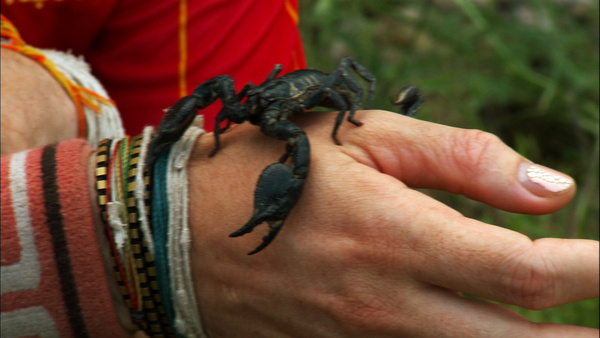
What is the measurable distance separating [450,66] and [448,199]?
678mm

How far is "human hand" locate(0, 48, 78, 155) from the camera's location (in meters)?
1.34

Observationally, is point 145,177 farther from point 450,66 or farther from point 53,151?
point 450,66

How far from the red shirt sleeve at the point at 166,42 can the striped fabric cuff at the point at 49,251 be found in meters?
0.59

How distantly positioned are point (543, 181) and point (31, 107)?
1042 mm

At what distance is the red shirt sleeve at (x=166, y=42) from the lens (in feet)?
→ 5.49

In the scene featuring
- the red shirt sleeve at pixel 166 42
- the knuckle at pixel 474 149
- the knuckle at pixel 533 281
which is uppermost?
the red shirt sleeve at pixel 166 42

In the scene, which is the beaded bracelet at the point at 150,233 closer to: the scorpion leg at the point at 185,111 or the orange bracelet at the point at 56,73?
the scorpion leg at the point at 185,111

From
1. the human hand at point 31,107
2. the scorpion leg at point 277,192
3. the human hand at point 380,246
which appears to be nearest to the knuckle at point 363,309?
the human hand at point 380,246

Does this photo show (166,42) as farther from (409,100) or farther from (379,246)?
(379,246)

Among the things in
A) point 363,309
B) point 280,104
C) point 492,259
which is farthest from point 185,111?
point 492,259

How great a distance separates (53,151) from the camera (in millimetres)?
1150

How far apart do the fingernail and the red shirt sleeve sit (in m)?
0.87

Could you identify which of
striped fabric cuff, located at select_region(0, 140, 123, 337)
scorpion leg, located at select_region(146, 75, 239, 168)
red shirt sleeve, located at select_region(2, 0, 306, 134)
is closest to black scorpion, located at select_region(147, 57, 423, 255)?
scorpion leg, located at select_region(146, 75, 239, 168)

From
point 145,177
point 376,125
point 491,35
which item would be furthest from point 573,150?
point 145,177
